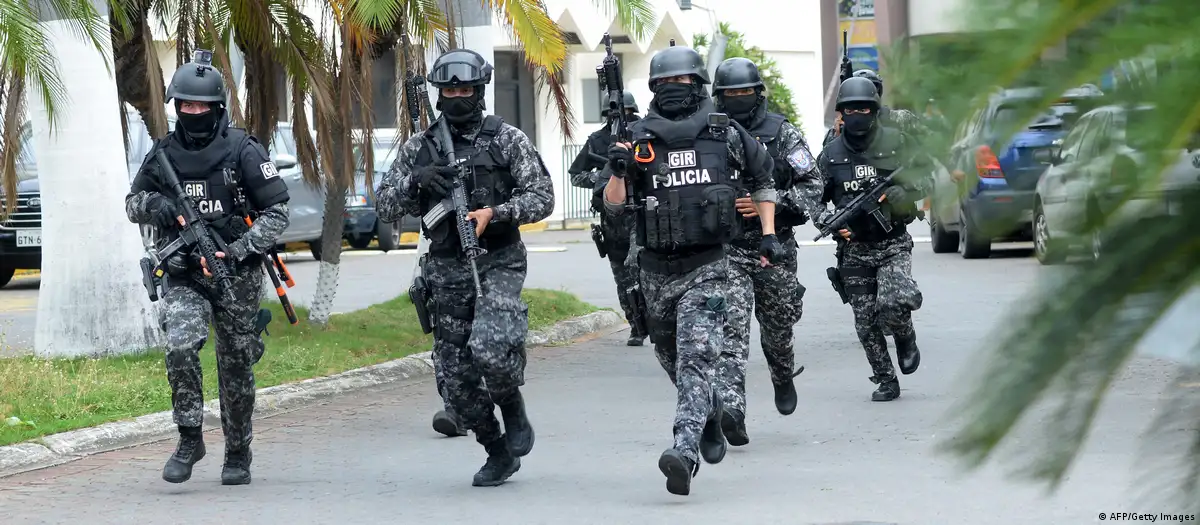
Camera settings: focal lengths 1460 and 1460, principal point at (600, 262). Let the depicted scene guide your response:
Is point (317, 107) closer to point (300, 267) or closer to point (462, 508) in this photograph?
point (462, 508)

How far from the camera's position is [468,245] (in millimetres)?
6016

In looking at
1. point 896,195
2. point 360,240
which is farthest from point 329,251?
point 360,240

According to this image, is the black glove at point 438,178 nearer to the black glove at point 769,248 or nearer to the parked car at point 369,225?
the black glove at point 769,248

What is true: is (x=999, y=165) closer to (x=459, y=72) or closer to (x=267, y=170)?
(x=459, y=72)

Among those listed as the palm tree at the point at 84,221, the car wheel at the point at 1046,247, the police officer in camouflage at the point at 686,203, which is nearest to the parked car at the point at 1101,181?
the car wheel at the point at 1046,247

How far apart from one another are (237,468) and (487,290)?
1.40 meters

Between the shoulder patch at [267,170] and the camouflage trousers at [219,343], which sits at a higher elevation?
the shoulder patch at [267,170]

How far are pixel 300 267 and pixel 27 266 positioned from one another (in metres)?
4.07

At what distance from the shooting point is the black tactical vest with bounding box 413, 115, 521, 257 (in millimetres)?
6242

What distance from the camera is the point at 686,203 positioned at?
6.08 meters

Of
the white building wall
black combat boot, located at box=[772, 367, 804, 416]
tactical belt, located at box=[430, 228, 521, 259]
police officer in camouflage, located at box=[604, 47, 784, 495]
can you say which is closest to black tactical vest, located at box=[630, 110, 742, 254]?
police officer in camouflage, located at box=[604, 47, 784, 495]

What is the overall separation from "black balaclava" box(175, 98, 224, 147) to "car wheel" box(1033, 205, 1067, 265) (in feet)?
20.1

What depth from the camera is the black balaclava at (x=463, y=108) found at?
248 inches

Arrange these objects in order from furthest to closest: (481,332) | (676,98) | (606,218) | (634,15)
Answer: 1. (606,218)
2. (634,15)
3. (676,98)
4. (481,332)
